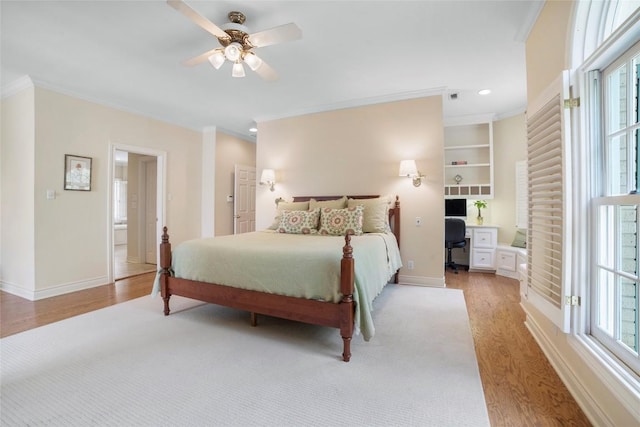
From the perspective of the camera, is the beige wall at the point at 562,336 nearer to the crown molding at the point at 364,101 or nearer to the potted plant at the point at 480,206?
the crown molding at the point at 364,101

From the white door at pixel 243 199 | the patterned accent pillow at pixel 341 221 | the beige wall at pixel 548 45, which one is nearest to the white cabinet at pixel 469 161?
the patterned accent pillow at pixel 341 221

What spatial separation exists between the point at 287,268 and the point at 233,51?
1.81 metres

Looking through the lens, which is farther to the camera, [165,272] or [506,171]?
[506,171]

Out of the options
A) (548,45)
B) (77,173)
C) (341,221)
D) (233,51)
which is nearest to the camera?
(548,45)

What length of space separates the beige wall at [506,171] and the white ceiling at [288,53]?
576 mm

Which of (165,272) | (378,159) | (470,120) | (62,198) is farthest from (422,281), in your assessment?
(62,198)

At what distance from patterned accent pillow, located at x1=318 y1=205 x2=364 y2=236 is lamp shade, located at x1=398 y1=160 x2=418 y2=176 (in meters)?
0.78

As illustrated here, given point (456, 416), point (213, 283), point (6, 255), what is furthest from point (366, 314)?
point (6, 255)

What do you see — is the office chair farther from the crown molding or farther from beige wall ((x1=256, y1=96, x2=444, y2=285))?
the crown molding

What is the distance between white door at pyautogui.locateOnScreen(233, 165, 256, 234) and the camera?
5.61 metres

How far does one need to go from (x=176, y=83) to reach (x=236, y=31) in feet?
5.72

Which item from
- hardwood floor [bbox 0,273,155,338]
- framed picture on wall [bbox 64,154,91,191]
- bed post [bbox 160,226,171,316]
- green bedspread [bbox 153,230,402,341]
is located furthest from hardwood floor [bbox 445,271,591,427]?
framed picture on wall [bbox 64,154,91,191]

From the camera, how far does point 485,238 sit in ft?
15.0

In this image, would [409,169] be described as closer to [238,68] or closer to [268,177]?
[268,177]
